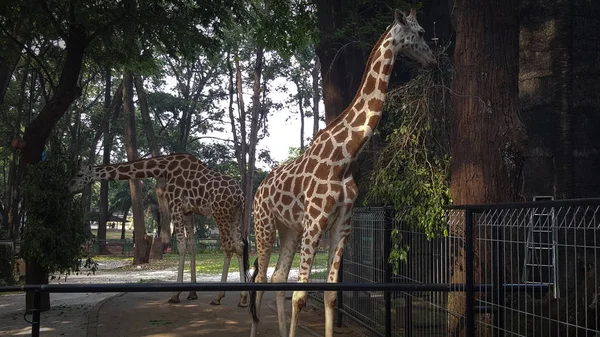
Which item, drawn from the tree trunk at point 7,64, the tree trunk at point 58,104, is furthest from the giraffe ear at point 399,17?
the tree trunk at point 7,64

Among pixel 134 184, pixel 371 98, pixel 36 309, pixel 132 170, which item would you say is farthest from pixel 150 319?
pixel 134 184

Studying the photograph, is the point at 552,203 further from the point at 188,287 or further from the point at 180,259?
the point at 180,259

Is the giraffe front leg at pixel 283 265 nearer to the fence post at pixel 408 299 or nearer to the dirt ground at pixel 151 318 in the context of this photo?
the dirt ground at pixel 151 318

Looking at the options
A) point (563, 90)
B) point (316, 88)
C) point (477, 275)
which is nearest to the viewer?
point (477, 275)

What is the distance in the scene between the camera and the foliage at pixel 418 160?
245 inches

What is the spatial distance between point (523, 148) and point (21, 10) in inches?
356

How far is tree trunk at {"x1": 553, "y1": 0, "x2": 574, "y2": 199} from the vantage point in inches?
501

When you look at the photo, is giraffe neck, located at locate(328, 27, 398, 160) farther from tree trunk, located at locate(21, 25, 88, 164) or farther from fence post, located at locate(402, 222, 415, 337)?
tree trunk, located at locate(21, 25, 88, 164)

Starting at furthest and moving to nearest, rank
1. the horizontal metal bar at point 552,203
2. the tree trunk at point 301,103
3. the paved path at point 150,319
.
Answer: the tree trunk at point 301,103 → the paved path at point 150,319 → the horizontal metal bar at point 552,203

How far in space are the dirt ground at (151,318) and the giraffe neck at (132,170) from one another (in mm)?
2316

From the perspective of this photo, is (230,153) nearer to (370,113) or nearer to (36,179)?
(36,179)

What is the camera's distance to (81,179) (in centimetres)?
986

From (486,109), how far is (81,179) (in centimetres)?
705

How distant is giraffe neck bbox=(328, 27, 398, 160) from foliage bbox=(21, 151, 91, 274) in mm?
5390
